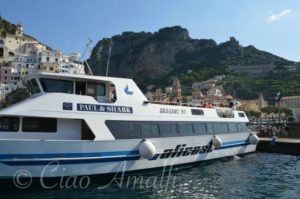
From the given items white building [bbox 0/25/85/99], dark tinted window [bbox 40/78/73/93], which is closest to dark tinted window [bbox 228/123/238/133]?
dark tinted window [bbox 40/78/73/93]

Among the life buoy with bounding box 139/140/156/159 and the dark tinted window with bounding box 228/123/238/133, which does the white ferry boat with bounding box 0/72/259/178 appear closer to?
the life buoy with bounding box 139/140/156/159

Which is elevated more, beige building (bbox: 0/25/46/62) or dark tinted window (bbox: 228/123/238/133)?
beige building (bbox: 0/25/46/62)

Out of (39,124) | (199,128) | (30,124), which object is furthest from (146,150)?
(199,128)

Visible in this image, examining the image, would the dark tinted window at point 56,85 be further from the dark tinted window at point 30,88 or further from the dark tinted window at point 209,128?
the dark tinted window at point 209,128

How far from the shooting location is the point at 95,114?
504 inches

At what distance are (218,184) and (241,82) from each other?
451ft

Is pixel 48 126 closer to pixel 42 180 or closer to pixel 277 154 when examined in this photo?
pixel 42 180

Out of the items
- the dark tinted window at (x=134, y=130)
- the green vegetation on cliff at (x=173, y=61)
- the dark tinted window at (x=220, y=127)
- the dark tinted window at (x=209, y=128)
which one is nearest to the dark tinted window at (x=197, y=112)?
the dark tinted window at (x=209, y=128)

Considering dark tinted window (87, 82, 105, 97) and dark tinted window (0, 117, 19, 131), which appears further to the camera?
dark tinted window (87, 82, 105, 97)

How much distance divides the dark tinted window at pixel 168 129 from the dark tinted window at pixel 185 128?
39cm

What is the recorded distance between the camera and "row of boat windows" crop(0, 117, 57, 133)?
38.9 ft

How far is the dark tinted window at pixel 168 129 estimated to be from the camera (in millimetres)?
15047

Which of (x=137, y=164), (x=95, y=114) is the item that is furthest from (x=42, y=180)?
(x=137, y=164)

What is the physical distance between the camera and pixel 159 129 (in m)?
14.9
